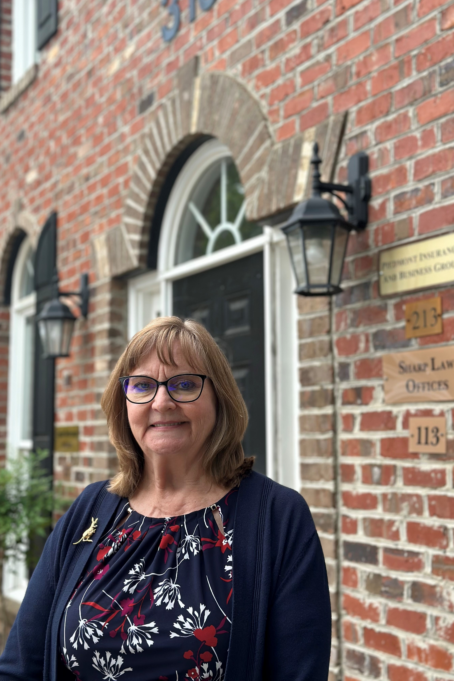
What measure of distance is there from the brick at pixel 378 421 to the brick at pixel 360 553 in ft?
1.41

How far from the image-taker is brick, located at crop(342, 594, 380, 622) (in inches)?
105

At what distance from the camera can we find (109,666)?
1699 mm

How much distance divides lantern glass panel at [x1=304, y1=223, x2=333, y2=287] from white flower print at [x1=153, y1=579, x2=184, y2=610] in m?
1.35

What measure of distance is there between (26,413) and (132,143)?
2.85 metres

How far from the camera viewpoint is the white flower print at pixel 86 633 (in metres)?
1.72

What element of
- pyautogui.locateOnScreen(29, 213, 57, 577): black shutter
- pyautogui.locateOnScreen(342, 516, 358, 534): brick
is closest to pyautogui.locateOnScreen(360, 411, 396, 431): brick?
pyautogui.locateOnScreen(342, 516, 358, 534): brick

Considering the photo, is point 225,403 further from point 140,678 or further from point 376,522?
point 376,522

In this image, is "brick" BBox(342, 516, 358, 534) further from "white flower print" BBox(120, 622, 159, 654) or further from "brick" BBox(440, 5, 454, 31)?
"brick" BBox(440, 5, 454, 31)

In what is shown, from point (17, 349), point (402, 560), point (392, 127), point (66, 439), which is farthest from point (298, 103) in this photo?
point (17, 349)

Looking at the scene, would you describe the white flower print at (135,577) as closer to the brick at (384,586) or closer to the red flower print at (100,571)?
the red flower print at (100,571)

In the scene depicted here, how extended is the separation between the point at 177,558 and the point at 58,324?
318cm

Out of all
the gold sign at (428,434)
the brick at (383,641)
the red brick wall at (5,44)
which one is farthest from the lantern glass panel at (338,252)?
the red brick wall at (5,44)

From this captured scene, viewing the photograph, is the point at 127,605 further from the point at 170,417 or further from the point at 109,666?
the point at 170,417

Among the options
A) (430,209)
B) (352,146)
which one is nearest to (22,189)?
(352,146)
